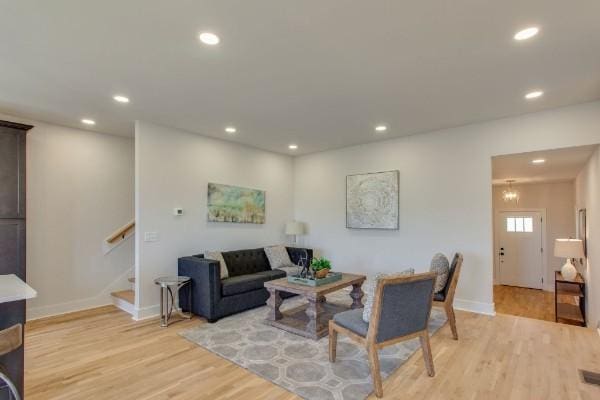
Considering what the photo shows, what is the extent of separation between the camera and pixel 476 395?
2.44 meters

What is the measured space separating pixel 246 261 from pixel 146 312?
5.47ft

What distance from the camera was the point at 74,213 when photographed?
187 inches

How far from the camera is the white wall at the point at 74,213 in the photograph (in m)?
4.38

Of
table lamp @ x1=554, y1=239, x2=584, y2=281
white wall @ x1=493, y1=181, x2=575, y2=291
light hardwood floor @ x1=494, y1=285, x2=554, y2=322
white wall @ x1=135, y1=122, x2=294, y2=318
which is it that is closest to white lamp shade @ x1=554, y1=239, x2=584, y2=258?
table lamp @ x1=554, y1=239, x2=584, y2=281

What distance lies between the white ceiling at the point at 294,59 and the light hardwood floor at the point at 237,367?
2723 millimetres

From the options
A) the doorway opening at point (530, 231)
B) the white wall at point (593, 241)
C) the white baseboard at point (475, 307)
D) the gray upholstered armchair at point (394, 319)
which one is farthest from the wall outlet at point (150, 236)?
the doorway opening at point (530, 231)

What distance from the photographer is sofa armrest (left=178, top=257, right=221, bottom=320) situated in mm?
4113

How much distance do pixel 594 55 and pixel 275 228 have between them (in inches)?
203

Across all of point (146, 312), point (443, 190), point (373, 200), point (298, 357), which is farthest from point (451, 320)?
point (146, 312)

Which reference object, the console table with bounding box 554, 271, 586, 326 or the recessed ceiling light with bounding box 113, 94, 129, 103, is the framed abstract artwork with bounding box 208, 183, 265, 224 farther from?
the console table with bounding box 554, 271, 586, 326

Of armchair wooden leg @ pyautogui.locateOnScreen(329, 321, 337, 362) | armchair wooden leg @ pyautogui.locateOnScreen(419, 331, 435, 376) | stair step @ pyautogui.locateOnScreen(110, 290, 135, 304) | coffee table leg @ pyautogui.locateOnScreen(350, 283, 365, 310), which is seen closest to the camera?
armchair wooden leg @ pyautogui.locateOnScreen(419, 331, 435, 376)

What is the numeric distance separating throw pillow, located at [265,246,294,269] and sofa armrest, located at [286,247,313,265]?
10 centimetres

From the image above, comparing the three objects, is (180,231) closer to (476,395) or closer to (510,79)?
(476,395)

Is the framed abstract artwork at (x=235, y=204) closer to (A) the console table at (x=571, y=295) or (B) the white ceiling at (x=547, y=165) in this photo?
(B) the white ceiling at (x=547, y=165)
